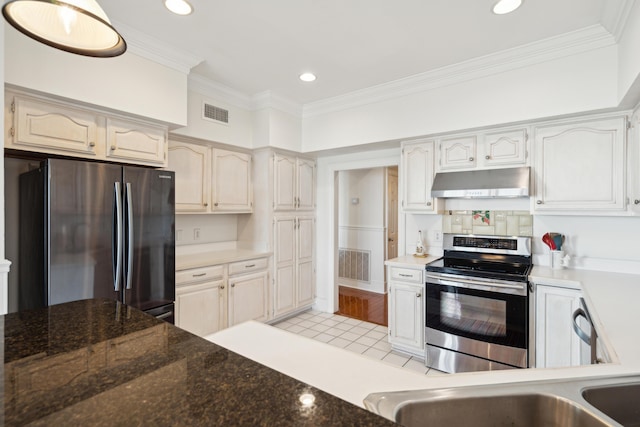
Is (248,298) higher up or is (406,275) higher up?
(406,275)

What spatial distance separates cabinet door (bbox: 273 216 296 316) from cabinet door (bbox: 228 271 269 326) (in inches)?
6.9

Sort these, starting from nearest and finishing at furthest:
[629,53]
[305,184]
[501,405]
Answer: [501,405] → [629,53] → [305,184]

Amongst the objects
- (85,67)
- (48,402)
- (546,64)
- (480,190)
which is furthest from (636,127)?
(85,67)

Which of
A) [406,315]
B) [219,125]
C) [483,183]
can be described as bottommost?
[406,315]

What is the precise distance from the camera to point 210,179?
348 centimetres

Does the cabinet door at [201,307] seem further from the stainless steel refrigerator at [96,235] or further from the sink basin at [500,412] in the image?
the sink basin at [500,412]

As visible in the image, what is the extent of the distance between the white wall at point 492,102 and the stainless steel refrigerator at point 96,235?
2049mm

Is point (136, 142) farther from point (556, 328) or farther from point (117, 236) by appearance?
point (556, 328)

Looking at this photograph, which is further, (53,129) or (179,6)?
(53,129)

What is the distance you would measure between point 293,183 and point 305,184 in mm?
232

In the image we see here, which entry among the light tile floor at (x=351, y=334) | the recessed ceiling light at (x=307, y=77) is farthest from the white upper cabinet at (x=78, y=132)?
the light tile floor at (x=351, y=334)

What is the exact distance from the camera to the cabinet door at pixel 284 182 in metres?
3.89

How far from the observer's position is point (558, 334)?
2.38m

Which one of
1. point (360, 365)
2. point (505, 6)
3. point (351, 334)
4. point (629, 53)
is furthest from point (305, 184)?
point (360, 365)
